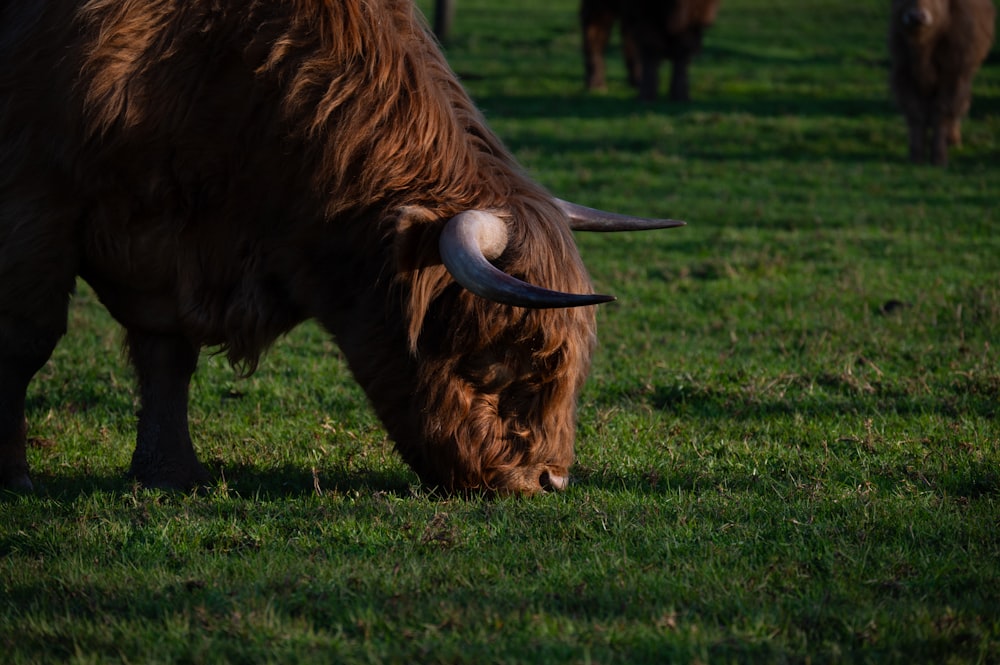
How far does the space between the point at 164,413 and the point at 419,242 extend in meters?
1.49

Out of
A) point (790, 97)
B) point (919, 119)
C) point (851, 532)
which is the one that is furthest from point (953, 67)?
point (851, 532)

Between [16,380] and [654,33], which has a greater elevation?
[654,33]

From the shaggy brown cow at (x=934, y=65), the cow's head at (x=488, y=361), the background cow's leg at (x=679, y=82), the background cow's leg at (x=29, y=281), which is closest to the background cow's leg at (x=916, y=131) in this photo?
the shaggy brown cow at (x=934, y=65)

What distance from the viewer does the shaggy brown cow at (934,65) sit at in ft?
49.8

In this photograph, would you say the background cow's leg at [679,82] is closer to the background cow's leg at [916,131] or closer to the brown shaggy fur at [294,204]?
the background cow's leg at [916,131]

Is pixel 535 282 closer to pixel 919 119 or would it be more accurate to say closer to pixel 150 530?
pixel 150 530

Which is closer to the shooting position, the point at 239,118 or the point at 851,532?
the point at 851,532

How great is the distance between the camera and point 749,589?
11.8 ft

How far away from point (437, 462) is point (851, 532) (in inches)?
61.0

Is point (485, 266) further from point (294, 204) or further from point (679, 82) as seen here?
point (679, 82)

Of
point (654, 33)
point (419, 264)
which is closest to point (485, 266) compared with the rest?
point (419, 264)

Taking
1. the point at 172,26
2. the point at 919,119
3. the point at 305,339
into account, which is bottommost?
the point at 305,339

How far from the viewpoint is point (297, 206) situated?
177 inches

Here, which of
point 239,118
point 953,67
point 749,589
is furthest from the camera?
point 953,67
